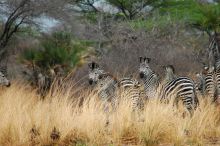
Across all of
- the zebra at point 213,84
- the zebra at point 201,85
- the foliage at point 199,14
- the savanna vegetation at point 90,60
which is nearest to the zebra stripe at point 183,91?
the savanna vegetation at point 90,60

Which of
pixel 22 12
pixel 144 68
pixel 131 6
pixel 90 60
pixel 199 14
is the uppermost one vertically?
pixel 131 6

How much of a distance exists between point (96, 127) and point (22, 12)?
561 inches

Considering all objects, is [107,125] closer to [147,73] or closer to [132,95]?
[132,95]

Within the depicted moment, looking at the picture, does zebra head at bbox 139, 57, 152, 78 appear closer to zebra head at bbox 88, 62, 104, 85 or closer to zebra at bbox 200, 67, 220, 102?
zebra at bbox 200, 67, 220, 102

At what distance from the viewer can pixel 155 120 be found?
35.8 ft

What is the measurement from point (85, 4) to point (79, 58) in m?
12.3

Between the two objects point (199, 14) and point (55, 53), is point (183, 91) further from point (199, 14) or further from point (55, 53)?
point (199, 14)

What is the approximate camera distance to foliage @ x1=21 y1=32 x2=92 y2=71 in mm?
23656

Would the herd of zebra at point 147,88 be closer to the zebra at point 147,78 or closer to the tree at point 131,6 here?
the zebra at point 147,78

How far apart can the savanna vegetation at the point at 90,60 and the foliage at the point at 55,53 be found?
1.7 inches

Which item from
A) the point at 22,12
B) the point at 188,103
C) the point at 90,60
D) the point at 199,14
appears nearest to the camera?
the point at 188,103

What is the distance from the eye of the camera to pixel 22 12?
2412 cm

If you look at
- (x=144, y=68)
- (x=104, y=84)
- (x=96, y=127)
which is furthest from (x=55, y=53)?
(x=96, y=127)

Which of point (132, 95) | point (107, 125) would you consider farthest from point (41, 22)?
point (107, 125)
